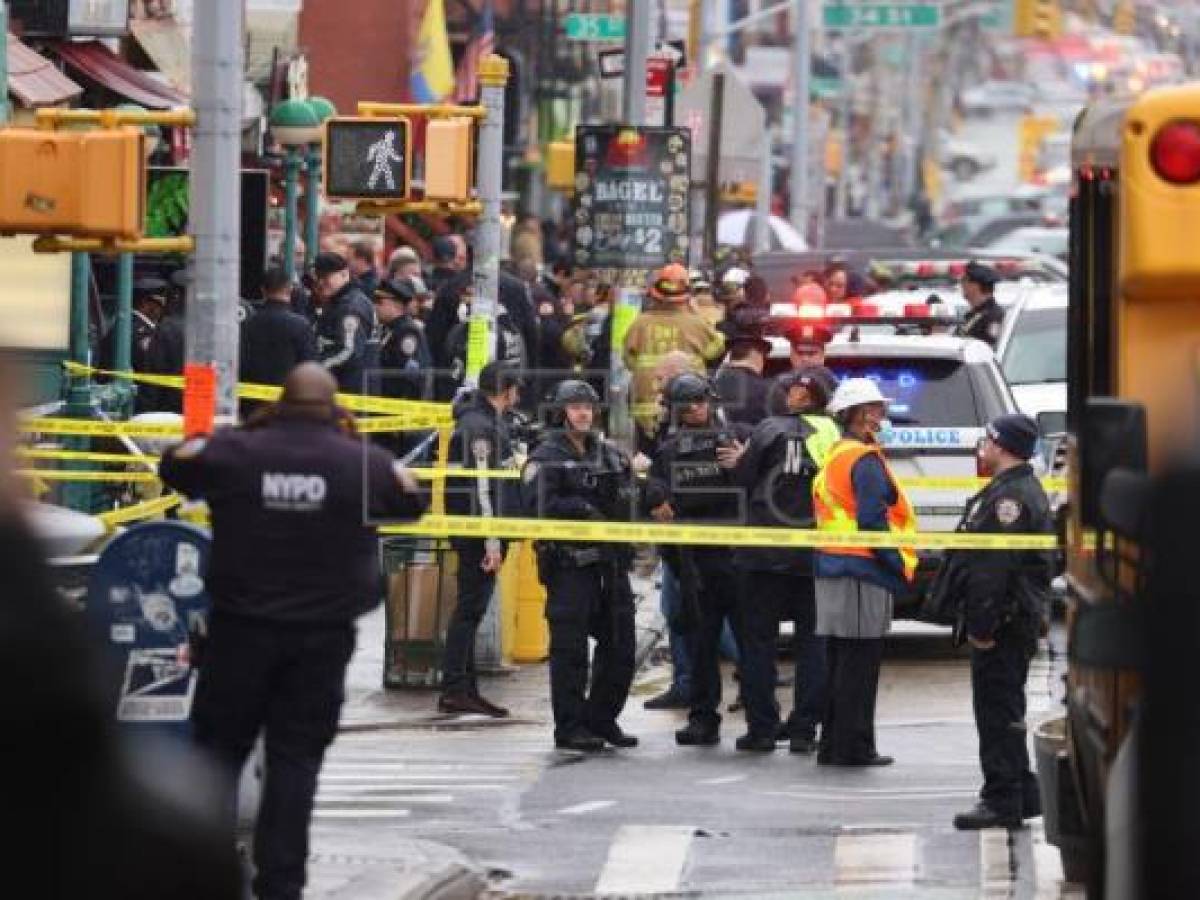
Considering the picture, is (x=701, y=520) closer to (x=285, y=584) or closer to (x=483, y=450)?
(x=483, y=450)

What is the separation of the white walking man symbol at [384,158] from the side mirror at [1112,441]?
9.04m

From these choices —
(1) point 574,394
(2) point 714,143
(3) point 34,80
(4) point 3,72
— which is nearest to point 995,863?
(1) point 574,394

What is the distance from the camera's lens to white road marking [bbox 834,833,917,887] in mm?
12555

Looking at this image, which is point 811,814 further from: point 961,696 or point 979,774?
point 961,696

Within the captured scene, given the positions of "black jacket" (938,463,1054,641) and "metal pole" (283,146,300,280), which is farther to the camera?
"metal pole" (283,146,300,280)

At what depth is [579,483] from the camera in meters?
16.1

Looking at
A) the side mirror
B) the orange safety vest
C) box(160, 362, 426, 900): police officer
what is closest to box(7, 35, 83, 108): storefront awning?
the orange safety vest

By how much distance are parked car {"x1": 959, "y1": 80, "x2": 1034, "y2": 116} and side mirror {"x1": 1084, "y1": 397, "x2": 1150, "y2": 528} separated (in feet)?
444

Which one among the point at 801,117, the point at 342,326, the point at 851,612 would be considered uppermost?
the point at 801,117

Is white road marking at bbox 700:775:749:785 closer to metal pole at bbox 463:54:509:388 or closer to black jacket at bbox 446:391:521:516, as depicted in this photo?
black jacket at bbox 446:391:521:516

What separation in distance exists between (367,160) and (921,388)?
4.02 metres

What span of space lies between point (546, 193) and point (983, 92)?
86.4 metres

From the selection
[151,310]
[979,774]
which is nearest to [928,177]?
[151,310]

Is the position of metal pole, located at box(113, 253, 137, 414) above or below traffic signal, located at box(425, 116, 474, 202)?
below
